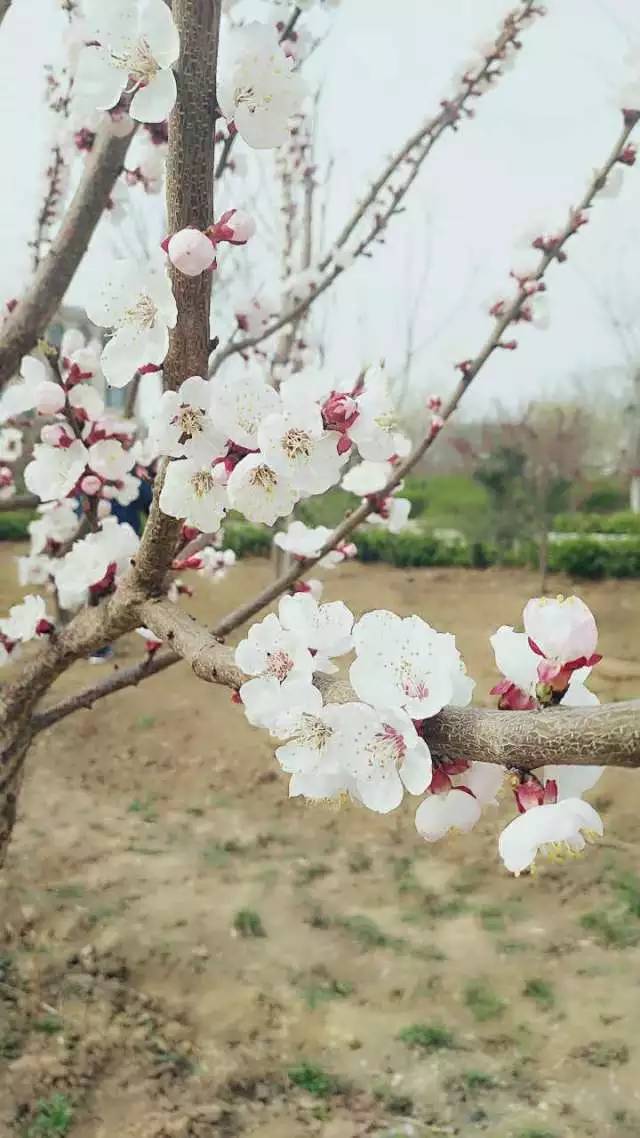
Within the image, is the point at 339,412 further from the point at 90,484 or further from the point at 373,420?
the point at 90,484

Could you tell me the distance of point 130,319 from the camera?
93 centimetres

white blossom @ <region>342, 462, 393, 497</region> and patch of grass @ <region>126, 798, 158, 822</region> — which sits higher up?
white blossom @ <region>342, 462, 393, 497</region>

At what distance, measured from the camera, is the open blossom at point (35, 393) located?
1368 millimetres

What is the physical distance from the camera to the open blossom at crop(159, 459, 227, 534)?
0.98 metres

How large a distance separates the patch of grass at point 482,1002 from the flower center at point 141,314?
2080mm

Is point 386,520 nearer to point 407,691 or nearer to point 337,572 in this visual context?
point 407,691

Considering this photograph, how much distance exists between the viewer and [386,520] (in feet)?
7.06

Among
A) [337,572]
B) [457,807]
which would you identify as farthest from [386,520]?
[337,572]

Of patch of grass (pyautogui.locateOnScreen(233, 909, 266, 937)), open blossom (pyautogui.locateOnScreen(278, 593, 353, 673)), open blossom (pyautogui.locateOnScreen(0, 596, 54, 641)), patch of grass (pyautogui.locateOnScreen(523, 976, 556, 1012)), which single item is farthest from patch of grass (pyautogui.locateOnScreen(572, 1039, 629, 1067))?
open blossom (pyautogui.locateOnScreen(278, 593, 353, 673))

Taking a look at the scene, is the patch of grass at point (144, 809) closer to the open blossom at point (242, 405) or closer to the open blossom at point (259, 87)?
the open blossom at point (242, 405)

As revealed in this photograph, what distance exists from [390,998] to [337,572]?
6.47 metres

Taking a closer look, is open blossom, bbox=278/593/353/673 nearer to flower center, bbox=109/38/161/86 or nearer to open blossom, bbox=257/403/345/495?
open blossom, bbox=257/403/345/495

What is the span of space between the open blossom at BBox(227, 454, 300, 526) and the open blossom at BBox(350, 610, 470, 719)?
0.63ft

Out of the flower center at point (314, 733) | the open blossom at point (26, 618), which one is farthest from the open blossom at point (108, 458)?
the flower center at point (314, 733)
